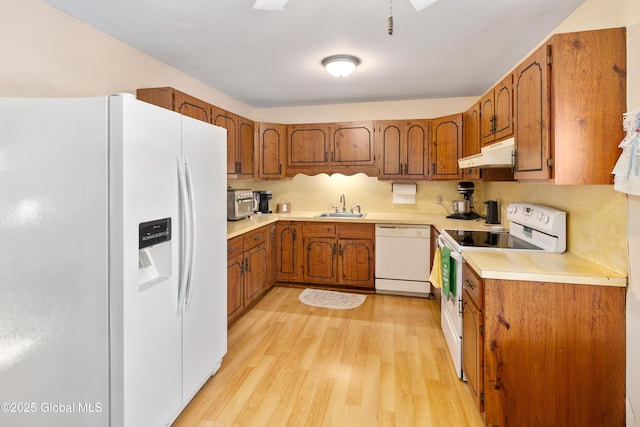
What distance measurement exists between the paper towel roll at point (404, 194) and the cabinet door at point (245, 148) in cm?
192

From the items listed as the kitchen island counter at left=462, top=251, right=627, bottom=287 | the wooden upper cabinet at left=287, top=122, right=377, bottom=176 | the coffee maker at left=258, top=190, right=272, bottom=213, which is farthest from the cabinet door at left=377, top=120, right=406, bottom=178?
the kitchen island counter at left=462, top=251, right=627, bottom=287

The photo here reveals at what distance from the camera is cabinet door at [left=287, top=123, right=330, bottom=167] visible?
419cm

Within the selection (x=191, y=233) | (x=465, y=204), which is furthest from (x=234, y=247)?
(x=465, y=204)

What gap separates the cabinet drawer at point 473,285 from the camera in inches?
67.2

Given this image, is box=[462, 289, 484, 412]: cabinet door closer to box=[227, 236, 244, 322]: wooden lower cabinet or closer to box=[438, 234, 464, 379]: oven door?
box=[438, 234, 464, 379]: oven door

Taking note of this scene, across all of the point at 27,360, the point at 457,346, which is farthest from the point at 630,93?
the point at 27,360

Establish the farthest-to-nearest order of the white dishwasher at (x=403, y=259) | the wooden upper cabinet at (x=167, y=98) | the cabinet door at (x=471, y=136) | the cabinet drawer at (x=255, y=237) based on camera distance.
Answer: the white dishwasher at (x=403, y=259)
the cabinet drawer at (x=255, y=237)
the cabinet door at (x=471, y=136)
the wooden upper cabinet at (x=167, y=98)

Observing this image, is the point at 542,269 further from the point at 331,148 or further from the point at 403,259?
the point at 331,148

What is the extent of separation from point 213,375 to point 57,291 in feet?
3.97

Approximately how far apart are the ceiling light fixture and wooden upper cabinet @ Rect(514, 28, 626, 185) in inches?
59.7

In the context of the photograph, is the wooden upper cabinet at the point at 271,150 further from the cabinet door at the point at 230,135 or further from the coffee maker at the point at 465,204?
the coffee maker at the point at 465,204

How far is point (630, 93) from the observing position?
149 cm

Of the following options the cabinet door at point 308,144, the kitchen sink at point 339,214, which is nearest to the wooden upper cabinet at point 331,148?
the cabinet door at point 308,144

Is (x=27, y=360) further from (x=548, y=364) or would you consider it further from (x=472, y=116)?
(x=472, y=116)
